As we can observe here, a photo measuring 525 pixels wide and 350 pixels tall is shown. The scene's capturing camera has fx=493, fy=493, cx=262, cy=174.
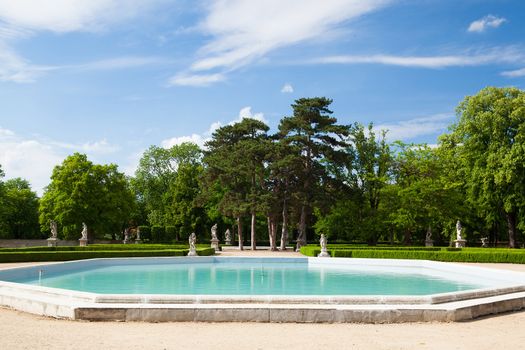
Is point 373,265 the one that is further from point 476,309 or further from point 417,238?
point 417,238

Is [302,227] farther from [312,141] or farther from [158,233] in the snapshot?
[158,233]

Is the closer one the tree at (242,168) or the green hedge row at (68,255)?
the green hedge row at (68,255)

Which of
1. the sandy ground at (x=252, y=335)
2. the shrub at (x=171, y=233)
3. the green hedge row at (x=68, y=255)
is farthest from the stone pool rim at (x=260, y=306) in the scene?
the shrub at (x=171, y=233)

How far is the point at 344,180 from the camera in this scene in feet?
156

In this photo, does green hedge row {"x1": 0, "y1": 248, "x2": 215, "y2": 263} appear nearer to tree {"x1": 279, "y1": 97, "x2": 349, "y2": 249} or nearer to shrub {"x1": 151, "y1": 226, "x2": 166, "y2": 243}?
tree {"x1": 279, "y1": 97, "x2": 349, "y2": 249}

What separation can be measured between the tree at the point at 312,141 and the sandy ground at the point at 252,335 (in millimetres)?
31257

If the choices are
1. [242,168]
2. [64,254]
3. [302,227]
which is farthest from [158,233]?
[64,254]

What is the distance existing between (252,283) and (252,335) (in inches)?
417

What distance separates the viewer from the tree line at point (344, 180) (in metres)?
42.2

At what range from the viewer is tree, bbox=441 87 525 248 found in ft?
138

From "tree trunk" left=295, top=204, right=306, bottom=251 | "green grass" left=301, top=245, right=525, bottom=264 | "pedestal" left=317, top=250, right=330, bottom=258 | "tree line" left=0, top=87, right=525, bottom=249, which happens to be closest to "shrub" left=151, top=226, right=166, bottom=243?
"tree line" left=0, top=87, right=525, bottom=249

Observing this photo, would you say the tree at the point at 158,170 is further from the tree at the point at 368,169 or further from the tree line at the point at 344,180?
the tree at the point at 368,169

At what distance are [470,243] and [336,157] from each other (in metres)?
23.4

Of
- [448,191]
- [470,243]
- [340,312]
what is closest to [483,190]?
[448,191]
